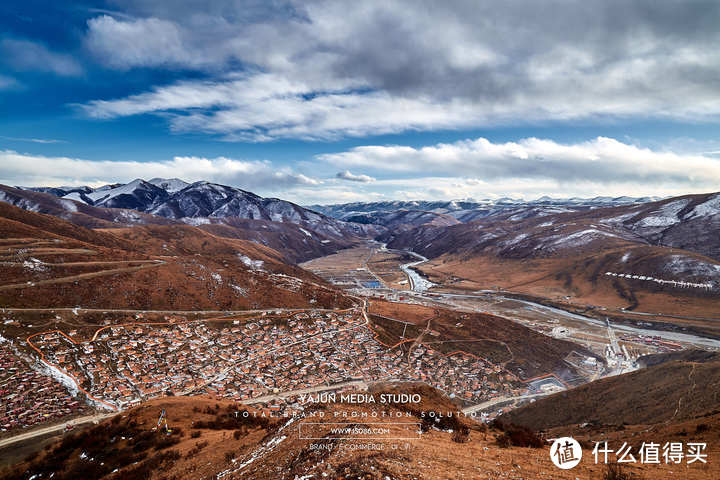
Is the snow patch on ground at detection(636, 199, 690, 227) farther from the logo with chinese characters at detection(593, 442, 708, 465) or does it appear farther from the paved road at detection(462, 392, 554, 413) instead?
the logo with chinese characters at detection(593, 442, 708, 465)

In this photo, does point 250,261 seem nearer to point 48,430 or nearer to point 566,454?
point 48,430

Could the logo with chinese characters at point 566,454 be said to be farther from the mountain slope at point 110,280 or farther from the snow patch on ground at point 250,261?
the snow patch on ground at point 250,261

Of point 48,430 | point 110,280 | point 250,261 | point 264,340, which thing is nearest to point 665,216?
point 250,261

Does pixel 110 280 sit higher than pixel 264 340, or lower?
higher

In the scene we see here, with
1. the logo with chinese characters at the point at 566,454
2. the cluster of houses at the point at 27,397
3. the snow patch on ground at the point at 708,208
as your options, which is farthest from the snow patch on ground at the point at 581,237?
the cluster of houses at the point at 27,397

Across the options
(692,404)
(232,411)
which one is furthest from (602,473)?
(692,404)

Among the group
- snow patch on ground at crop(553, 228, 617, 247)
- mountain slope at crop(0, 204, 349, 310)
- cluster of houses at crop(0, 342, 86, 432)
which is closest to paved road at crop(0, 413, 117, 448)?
cluster of houses at crop(0, 342, 86, 432)

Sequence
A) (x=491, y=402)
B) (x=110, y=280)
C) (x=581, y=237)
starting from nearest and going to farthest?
(x=491, y=402)
(x=110, y=280)
(x=581, y=237)

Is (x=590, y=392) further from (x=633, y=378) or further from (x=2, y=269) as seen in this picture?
(x=2, y=269)
